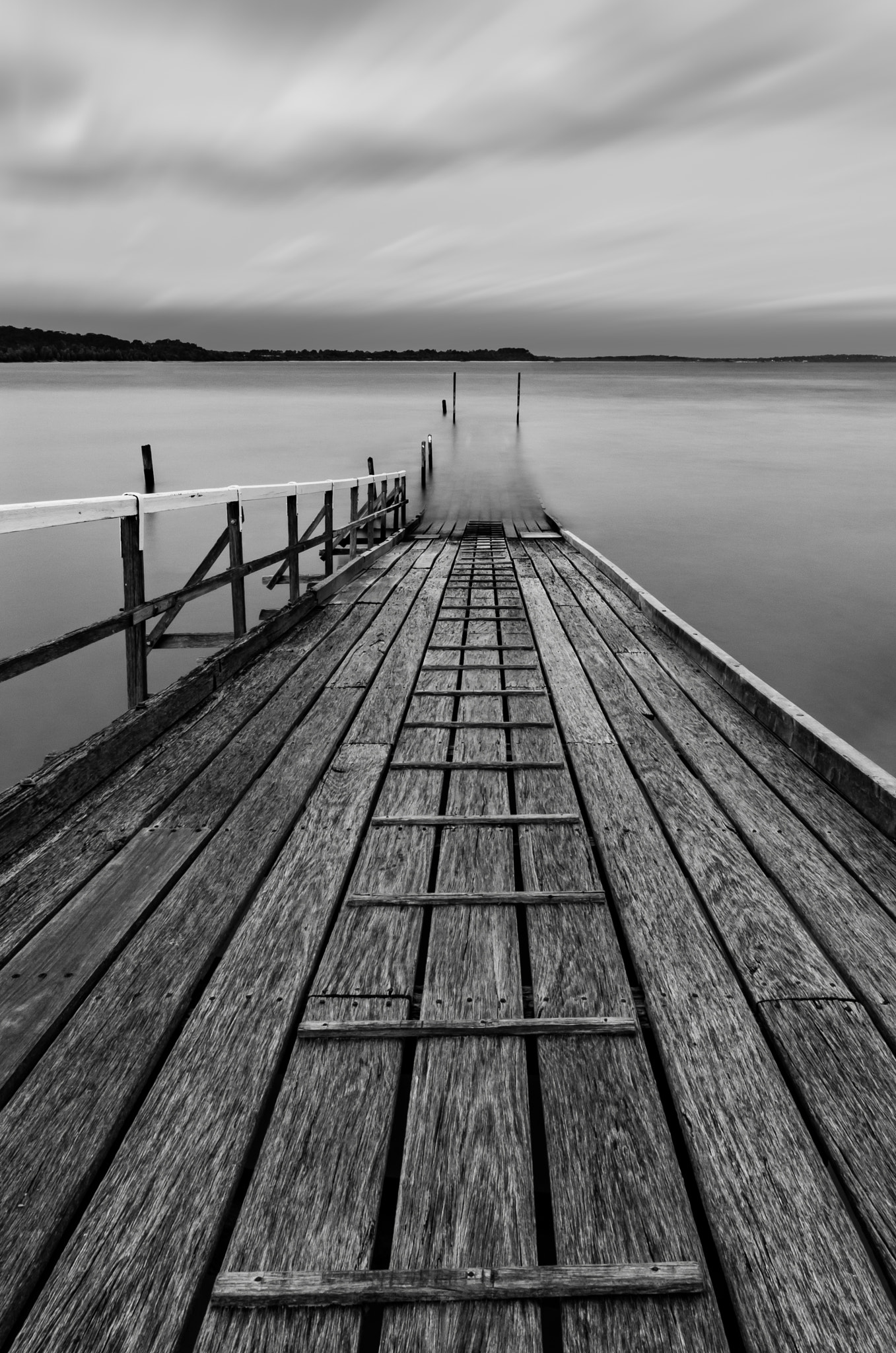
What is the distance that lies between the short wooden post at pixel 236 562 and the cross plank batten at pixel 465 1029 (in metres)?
3.35

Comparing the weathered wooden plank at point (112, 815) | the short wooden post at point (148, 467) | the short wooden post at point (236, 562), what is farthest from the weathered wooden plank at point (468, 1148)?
the short wooden post at point (148, 467)

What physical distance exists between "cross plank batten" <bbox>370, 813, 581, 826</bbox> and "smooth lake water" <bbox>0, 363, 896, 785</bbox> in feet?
16.9

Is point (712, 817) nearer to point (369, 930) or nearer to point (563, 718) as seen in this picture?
point (563, 718)

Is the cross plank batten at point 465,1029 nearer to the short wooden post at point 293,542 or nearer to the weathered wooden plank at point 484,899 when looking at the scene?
the weathered wooden plank at point 484,899

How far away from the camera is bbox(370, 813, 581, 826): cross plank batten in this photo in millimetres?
2627

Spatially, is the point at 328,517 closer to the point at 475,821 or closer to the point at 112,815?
the point at 112,815

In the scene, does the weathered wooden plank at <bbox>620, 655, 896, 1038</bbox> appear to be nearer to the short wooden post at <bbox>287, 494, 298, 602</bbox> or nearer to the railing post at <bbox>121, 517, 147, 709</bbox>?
the railing post at <bbox>121, 517, 147, 709</bbox>

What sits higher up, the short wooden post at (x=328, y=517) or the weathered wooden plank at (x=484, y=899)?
the short wooden post at (x=328, y=517)

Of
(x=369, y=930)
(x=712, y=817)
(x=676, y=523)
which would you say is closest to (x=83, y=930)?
(x=369, y=930)

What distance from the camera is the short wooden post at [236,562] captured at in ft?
15.6

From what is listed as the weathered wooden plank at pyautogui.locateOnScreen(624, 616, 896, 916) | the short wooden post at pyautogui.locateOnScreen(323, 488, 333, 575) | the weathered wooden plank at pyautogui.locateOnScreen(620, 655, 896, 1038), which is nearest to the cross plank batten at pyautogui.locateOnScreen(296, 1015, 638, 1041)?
the weathered wooden plank at pyautogui.locateOnScreen(620, 655, 896, 1038)

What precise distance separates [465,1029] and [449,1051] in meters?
0.06

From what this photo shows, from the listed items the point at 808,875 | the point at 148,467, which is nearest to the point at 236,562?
the point at 808,875

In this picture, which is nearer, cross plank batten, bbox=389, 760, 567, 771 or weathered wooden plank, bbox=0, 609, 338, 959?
weathered wooden plank, bbox=0, 609, 338, 959
